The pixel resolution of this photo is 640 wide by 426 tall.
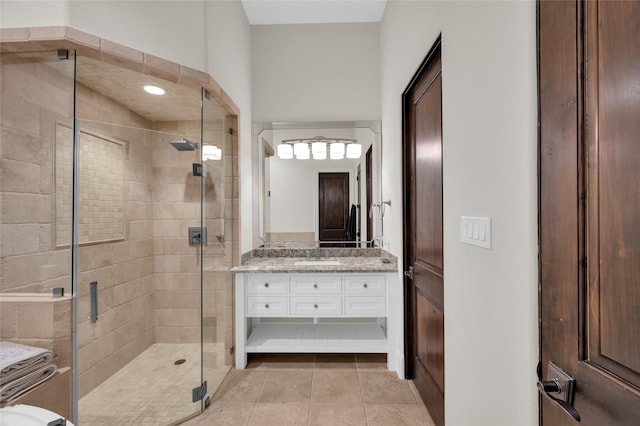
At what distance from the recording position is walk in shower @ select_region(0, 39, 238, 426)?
149cm

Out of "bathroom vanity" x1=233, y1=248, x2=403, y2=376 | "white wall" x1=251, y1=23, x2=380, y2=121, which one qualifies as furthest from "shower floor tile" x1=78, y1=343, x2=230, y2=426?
"white wall" x1=251, y1=23, x2=380, y2=121

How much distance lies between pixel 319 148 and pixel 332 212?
628 mm

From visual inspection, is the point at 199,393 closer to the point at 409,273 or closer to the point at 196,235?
the point at 196,235

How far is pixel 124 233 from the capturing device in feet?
6.11

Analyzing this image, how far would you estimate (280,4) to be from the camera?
2537mm

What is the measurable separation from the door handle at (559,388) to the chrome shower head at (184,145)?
6.96 feet

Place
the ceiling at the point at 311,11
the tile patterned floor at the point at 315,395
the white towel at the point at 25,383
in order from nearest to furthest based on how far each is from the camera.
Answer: the white towel at the point at 25,383
the tile patterned floor at the point at 315,395
the ceiling at the point at 311,11

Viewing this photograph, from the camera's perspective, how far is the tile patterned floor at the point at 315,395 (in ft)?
5.86

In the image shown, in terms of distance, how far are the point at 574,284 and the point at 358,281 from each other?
5.63 feet

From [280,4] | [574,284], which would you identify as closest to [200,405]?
[574,284]

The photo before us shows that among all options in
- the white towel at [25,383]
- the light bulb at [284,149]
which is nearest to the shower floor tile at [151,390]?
the white towel at [25,383]

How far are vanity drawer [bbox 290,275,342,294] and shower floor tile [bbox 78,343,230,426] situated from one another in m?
0.75

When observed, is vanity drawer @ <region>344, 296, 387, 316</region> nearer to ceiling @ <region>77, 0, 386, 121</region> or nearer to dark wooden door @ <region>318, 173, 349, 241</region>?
dark wooden door @ <region>318, 173, 349, 241</region>

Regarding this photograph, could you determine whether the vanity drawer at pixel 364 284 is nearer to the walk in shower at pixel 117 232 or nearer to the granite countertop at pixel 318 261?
the granite countertop at pixel 318 261
